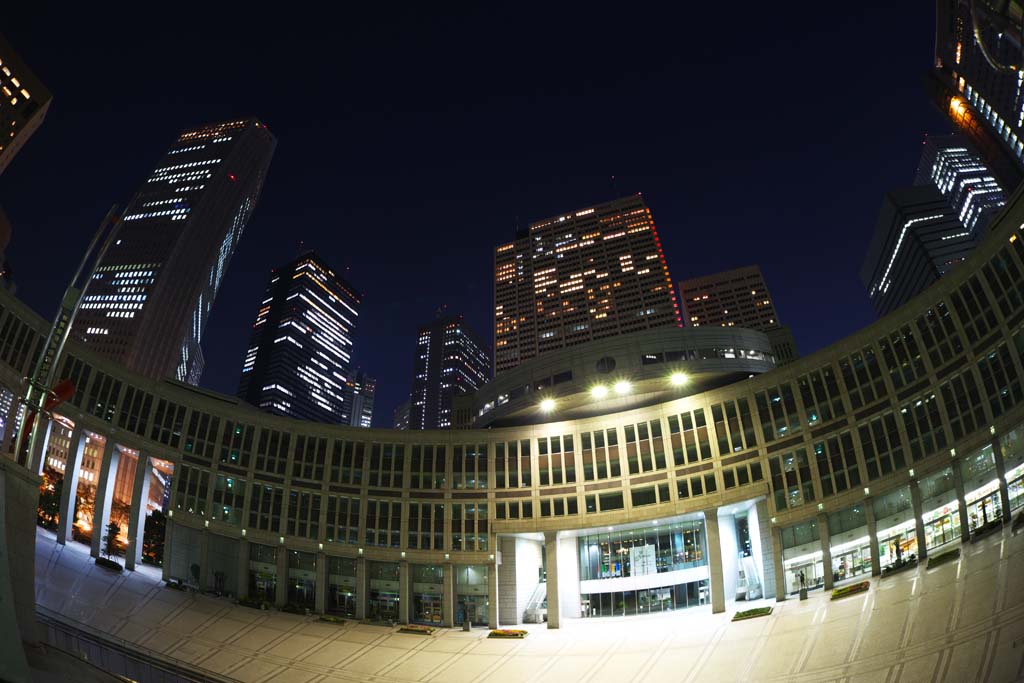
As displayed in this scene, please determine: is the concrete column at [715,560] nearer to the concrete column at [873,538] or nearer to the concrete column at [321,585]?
the concrete column at [873,538]

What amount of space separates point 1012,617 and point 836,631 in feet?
41.4

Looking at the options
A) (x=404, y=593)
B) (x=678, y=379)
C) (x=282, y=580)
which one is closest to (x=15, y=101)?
(x=282, y=580)

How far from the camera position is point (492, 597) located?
69.0m

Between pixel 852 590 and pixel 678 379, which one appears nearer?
pixel 852 590

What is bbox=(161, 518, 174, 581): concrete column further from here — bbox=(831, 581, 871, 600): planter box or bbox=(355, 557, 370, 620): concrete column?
bbox=(831, 581, 871, 600): planter box

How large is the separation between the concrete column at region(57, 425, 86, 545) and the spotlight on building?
6615cm

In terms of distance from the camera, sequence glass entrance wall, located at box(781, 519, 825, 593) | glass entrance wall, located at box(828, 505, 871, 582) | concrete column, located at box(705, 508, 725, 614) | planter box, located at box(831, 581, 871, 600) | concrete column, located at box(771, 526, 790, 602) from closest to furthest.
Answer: planter box, located at box(831, 581, 871, 600) → glass entrance wall, located at box(828, 505, 871, 582) → concrete column, located at box(771, 526, 790, 602) → glass entrance wall, located at box(781, 519, 825, 593) → concrete column, located at box(705, 508, 725, 614)

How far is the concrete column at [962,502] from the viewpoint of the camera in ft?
159

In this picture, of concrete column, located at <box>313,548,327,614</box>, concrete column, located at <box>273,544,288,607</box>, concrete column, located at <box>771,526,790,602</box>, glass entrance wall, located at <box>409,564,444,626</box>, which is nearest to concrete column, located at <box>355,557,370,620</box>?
concrete column, located at <box>313,548,327,614</box>

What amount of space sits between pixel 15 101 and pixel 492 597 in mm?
143507

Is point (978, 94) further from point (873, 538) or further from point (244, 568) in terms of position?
point (244, 568)

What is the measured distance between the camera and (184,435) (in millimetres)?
74188

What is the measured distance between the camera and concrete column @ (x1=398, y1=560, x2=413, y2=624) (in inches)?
2763

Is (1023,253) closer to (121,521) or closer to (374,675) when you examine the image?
(374,675)
